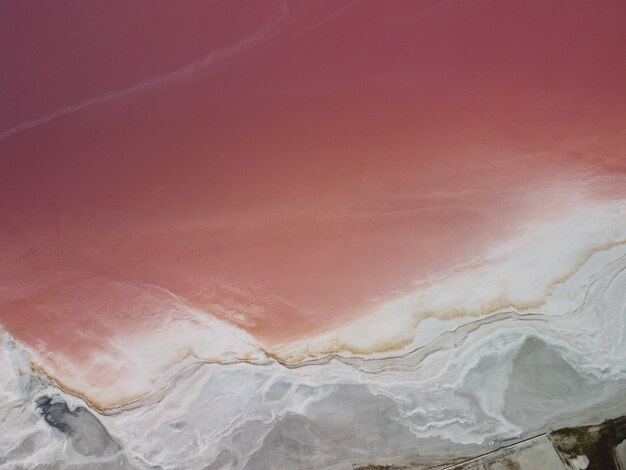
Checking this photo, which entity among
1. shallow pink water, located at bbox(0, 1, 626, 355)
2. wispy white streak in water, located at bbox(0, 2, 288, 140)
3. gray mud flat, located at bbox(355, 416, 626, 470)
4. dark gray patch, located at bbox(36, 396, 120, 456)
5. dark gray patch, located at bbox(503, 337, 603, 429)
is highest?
wispy white streak in water, located at bbox(0, 2, 288, 140)

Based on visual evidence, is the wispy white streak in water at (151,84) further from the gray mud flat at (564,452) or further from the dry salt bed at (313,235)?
the gray mud flat at (564,452)

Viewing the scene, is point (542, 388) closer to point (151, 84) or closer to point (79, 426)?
point (79, 426)

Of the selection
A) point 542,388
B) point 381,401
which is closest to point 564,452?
Result: point 542,388

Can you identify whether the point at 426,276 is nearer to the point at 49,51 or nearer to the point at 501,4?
the point at 501,4

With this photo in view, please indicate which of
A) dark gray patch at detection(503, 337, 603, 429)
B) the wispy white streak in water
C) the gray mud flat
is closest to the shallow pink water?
the wispy white streak in water

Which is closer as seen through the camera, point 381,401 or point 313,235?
point 381,401

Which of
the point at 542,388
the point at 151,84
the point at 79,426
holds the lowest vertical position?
the point at 542,388

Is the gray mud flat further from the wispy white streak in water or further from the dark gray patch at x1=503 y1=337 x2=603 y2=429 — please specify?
the wispy white streak in water

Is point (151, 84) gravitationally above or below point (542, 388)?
above

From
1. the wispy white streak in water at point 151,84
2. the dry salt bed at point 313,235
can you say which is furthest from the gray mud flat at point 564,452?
the wispy white streak in water at point 151,84
